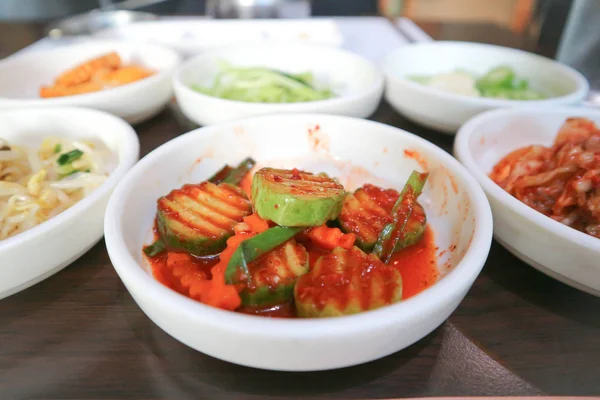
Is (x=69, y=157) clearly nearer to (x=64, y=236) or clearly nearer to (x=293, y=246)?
(x=64, y=236)

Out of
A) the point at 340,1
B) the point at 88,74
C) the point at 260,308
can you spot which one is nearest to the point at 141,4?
the point at 340,1

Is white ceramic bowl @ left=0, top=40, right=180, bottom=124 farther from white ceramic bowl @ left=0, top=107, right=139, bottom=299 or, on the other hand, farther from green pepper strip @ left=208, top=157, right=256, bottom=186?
green pepper strip @ left=208, top=157, right=256, bottom=186

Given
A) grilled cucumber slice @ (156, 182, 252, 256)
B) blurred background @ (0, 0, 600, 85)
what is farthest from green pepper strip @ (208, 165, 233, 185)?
blurred background @ (0, 0, 600, 85)

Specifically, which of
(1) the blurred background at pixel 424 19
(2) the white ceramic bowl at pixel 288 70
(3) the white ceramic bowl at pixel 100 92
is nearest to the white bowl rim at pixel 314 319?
(2) the white ceramic bowl at pixel 288 70

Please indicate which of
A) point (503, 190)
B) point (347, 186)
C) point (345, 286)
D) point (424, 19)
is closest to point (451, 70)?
point (347, 186)

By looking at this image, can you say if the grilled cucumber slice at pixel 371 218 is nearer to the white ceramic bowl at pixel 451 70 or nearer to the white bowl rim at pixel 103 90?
the white ceramic bowl at pixel 451 70

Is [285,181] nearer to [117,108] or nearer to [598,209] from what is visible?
[598,209]
